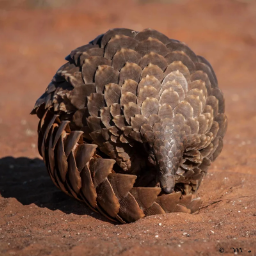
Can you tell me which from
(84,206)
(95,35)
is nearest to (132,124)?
(84,206)

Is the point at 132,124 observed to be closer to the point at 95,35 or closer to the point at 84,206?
the point at 84,206

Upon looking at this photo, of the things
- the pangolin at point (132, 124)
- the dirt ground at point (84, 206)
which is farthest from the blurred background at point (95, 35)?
the pangolin at point (132, 124)

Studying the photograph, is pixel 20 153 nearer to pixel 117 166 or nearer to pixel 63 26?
pixel 117 166

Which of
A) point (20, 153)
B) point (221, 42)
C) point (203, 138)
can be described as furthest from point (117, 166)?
point (221, 42)

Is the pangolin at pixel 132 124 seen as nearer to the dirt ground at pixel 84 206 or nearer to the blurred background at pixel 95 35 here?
the dirt ground at pixel 84 206

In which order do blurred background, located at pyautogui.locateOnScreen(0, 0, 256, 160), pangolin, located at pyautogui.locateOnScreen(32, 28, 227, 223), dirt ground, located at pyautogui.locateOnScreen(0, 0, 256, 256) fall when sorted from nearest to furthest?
dirt ground, located at pyautogui.locateOnScreen(0, 0, 256, 256)
pangolin, located at pyautogui.locateOnScreen(32, 28, 227, 223)
blurred background, located at pyautogui.locateOnScreen(0, 0, 256, 160)

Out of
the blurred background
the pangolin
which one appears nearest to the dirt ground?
the blurred background

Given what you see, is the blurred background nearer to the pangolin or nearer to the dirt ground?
the dirt ground
